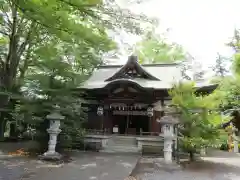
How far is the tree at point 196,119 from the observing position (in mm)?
8328

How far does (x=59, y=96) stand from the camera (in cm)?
865

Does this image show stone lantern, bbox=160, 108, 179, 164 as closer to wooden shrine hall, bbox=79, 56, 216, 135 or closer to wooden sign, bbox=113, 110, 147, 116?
wooden shrine hall, bbox=79, 56, 216, 135

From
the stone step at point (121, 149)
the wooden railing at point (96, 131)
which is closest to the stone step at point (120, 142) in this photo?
the stone step at point (121, 149)

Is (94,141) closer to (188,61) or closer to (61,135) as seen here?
(61,135)

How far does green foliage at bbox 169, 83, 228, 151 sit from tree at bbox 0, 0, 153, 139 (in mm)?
3642

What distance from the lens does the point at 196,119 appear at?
8.45 m

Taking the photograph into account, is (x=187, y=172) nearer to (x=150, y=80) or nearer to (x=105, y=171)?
(x=105, y=171)

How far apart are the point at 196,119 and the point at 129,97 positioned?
17.0 ft

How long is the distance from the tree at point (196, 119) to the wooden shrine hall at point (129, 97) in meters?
2.92

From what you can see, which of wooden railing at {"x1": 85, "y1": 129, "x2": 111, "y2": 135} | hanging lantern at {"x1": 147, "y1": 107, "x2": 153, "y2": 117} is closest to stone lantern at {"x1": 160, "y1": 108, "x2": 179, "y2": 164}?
hanging lantern at {"x1": 147, "y1": 107, "x2": 153, "y2": 117}

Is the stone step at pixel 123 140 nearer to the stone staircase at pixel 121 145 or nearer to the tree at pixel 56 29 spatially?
the stone staircase at pixel 121 145

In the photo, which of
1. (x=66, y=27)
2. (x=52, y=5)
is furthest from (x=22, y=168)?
(x=52, y=5)

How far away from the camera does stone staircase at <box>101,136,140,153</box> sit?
10.9 metres

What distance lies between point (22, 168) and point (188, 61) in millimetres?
28284
